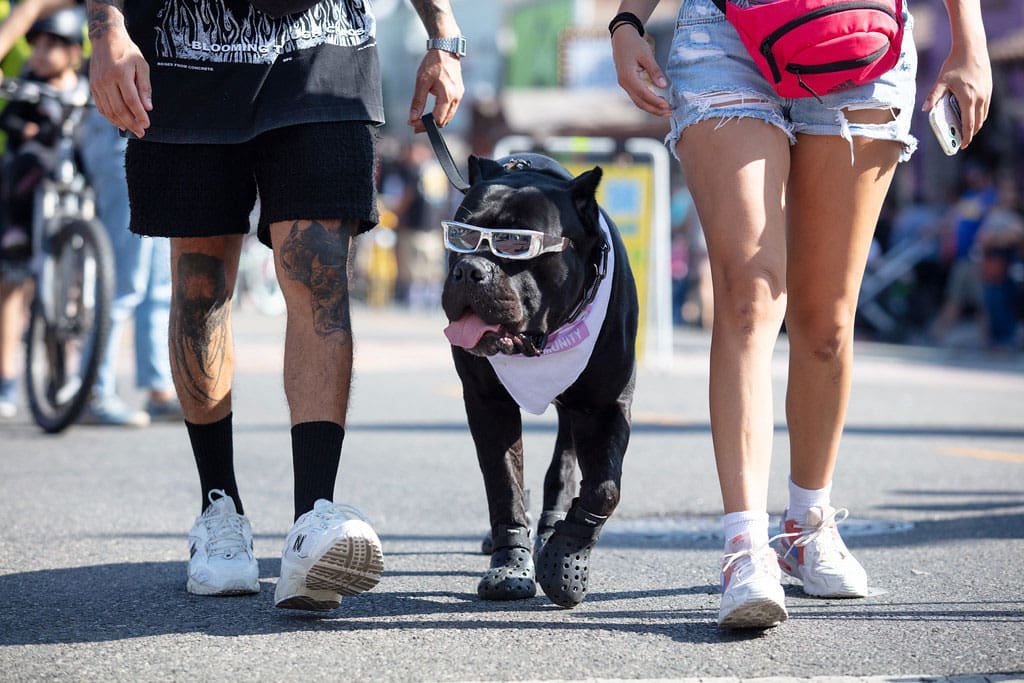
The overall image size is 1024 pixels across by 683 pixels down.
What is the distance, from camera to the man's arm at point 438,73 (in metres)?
3.46

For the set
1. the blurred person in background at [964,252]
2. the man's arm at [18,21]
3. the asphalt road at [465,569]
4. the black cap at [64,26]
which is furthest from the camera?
the blurred person in background at [964,252]

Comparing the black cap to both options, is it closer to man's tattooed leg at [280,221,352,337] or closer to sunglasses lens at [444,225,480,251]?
man's tattooed leg at [280,221,352,337]

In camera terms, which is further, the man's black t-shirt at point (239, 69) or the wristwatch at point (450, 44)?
the wristwatch at point (450, 44)

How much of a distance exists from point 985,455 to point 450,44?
12.2ft

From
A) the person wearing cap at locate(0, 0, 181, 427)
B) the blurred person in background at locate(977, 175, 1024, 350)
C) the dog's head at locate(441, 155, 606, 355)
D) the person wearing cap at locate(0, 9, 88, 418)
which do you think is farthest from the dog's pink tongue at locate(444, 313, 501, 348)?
the blurred person in background at locate(977, 175, 1024, 350)

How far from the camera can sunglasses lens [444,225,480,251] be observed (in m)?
3.18

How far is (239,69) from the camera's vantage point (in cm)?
341

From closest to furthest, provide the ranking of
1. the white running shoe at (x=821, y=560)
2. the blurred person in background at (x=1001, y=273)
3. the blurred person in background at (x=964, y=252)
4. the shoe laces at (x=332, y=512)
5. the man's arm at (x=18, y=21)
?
the shoe laces at (x=332, y=512) < the white running shoe at (x=821, y=560) < the man's arm at (x=18, y=21) < the blurred person in background at (x=1001, y=273) < the blurred person in background at (x=964, y=252)

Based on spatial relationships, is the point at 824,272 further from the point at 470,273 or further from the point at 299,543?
the point at 299,543

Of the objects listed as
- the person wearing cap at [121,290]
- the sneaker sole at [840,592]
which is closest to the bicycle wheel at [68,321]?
the person wearing cap at [121,290]

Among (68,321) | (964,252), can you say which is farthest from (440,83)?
(964,252)

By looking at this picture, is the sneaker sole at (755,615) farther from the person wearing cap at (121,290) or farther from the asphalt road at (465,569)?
the person wearing cap at (121,290)

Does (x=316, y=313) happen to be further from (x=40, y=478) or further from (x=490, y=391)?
(x=40, y=478)

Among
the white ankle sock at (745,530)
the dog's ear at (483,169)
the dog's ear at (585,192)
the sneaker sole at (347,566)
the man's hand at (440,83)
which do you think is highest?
the man's hand at (440,83)
